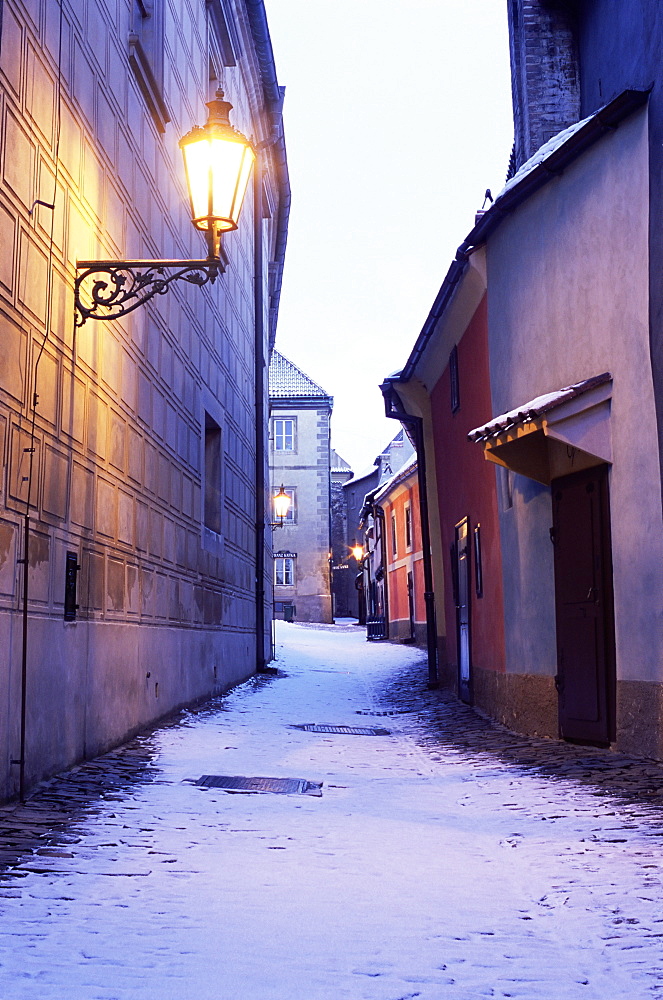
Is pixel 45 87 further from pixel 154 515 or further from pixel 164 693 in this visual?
pixel 164 693

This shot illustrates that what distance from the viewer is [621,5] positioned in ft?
31.7

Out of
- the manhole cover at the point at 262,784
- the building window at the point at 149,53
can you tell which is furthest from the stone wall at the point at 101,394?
the manhole cover at the point at 262,784

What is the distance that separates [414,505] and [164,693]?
72.2 ft

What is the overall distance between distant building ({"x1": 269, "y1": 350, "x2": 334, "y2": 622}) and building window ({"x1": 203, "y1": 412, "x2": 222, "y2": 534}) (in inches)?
1308

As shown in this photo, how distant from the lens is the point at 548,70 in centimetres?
1239

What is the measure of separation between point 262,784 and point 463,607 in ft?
24.7

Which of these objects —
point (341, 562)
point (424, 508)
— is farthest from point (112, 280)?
point (341, 562)

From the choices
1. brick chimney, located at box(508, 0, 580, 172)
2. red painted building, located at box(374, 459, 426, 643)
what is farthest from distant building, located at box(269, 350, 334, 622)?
brick chimney, located at box(508, 0, 580, 172)

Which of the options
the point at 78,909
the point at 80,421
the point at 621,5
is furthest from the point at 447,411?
the point at 78,909

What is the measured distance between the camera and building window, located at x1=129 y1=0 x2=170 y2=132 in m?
8.97

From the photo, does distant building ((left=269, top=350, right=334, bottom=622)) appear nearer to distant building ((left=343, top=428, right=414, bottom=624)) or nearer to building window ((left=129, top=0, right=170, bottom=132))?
distant building ((left=343, top=428, right=414, bottom=624))

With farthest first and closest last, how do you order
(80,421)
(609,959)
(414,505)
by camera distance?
(414,505) < (80,421) < (609,959)

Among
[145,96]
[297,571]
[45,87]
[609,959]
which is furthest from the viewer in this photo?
[297,571]

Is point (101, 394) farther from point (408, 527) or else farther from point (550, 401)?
point (408, 527)
